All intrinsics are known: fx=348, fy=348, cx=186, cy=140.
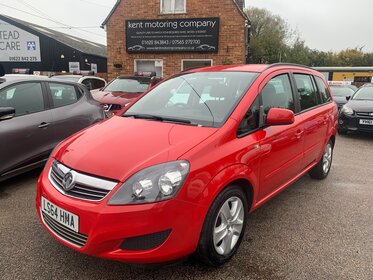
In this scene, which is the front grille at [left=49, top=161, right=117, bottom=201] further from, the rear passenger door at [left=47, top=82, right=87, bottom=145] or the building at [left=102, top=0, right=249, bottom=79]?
the building at [left=102, top=0, right=249, bottom=79]

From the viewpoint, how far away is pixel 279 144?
338 cm

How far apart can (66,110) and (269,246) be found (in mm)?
3601

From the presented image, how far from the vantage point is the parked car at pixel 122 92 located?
311 inches

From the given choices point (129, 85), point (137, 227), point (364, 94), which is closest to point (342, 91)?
point (364, 94)

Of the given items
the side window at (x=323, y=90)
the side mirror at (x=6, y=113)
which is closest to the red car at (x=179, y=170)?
the side window at (x=323, y=90)

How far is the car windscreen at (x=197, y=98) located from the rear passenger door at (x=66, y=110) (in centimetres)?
184

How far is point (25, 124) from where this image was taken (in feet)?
14.8

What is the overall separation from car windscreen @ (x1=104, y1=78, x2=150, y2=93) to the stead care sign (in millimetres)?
17279

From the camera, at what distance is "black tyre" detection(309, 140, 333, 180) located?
499 centimetres

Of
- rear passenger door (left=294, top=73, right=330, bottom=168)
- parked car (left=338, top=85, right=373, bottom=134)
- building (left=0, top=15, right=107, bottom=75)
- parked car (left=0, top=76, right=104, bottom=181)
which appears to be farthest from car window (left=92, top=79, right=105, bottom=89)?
building (left=0, top=15, right=107, bottom=75)

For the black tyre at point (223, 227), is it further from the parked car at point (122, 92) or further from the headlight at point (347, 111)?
the headlight at point (347, 111)

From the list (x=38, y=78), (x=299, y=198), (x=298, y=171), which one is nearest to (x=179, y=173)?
(x=298, y=171)

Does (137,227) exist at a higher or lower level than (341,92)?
lower

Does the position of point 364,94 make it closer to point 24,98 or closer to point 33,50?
point 24,98
